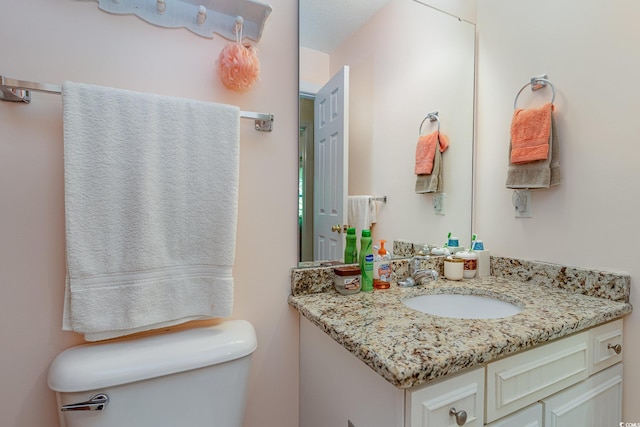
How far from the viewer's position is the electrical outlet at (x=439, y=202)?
145 cm

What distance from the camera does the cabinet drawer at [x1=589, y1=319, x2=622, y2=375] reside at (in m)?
0.90

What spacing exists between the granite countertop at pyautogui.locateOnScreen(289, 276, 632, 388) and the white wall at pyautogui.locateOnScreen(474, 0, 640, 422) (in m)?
0.19

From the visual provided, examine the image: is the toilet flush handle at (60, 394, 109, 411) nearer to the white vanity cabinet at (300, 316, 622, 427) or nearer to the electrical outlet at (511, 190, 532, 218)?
the white vanity cabinet at (300, 316, 622, 427)

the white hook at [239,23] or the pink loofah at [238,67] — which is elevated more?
the white hook at [239,23]

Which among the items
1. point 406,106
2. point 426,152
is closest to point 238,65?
point 406,106

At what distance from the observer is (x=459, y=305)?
1.14 m

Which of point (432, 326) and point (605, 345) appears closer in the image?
point (432, 326)

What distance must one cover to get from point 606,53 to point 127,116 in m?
1.53

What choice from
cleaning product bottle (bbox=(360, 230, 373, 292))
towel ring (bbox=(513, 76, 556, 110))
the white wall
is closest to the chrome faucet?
cleaning product bottle (bbox=(360, 230, 373, 292))

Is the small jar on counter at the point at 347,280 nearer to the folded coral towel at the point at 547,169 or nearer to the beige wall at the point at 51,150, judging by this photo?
the beige wall at the point at 51,150

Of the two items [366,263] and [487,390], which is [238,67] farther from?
[487,390]

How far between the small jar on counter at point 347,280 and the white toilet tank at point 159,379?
0.33 metres

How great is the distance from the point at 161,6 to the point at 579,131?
146 cm

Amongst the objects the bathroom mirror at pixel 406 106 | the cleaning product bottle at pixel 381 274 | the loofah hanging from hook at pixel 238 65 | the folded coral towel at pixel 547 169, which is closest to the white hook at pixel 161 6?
the loofah hanging from hook at pixel 238 65
